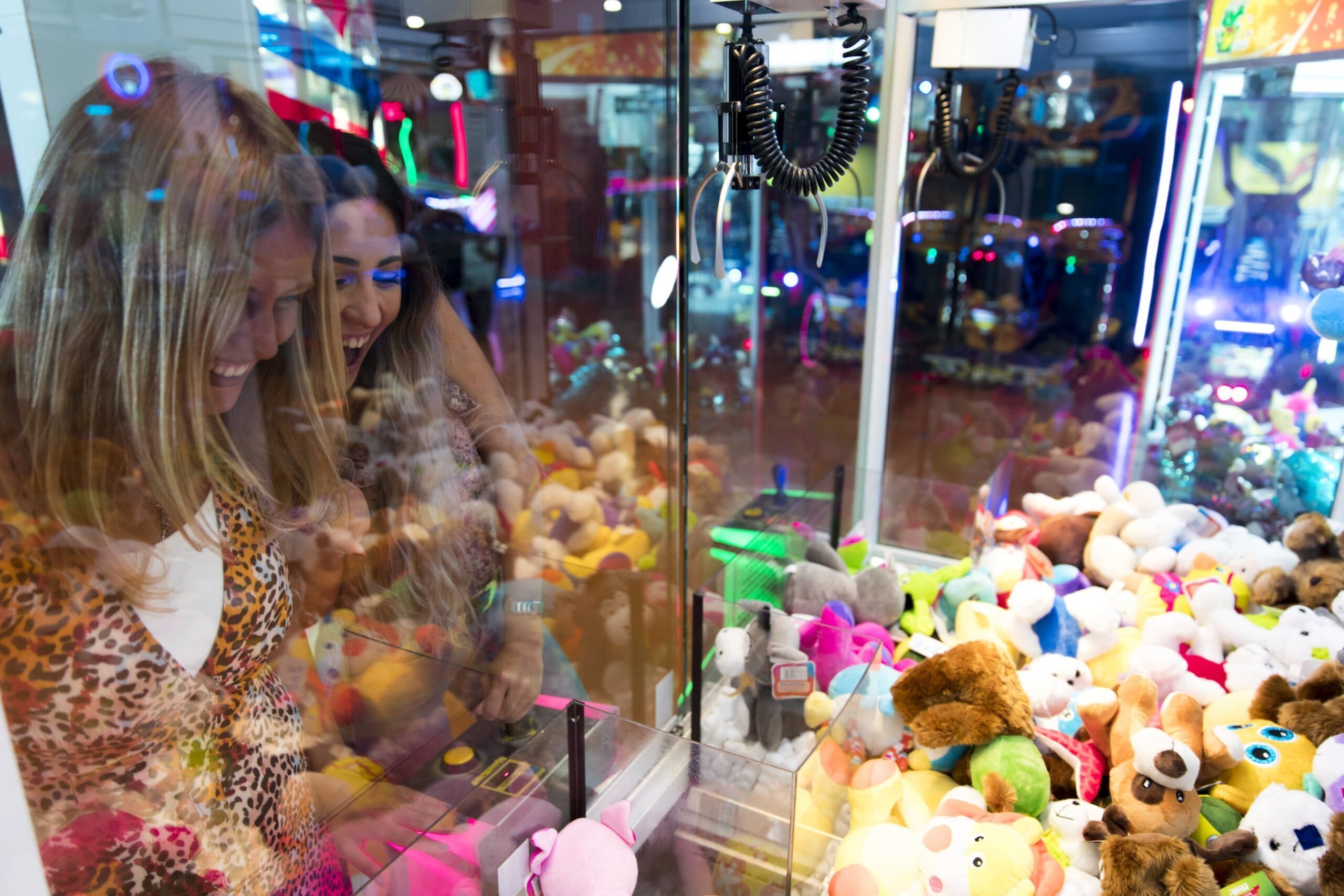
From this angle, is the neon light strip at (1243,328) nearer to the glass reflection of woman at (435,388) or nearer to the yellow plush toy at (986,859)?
the yellow plush toy at (986,859)

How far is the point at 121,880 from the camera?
802 mm

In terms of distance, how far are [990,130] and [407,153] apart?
216 centimetres

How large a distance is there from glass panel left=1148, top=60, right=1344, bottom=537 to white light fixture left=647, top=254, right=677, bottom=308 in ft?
5.68

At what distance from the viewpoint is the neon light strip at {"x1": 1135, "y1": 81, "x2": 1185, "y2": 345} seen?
8.18ft

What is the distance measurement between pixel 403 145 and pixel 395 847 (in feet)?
2.85

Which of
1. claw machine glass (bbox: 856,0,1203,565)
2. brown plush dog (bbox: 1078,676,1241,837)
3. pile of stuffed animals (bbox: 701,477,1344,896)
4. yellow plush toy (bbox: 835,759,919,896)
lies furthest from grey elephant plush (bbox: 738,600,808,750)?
claw machine glass (bbox: 856,0,1203,565)

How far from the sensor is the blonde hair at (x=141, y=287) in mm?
678

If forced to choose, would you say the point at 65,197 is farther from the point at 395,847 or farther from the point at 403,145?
the point at 395,847

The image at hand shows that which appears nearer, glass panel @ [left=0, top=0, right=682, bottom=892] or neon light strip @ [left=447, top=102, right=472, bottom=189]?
glass panel @ [left=0, top=0, right=682, bottom=892]

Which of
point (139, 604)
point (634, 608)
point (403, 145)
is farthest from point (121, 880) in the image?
point (634, 608)

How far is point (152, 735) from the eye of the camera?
0.81 m

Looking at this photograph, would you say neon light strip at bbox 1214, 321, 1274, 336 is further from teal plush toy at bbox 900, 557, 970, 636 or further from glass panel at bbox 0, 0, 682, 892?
glass panel at bbox 0, 0, 682, 892

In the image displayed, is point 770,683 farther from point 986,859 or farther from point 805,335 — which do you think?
point 805,335

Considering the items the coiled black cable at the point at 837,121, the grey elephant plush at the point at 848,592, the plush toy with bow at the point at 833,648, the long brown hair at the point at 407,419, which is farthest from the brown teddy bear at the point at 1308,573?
the long brown hair at the point at 407,419
